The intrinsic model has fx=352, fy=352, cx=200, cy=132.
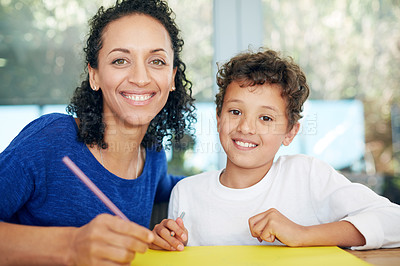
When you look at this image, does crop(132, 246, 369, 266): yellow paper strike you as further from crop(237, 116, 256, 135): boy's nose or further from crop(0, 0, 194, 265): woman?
crop(237, 116, 256, 135): boy's nose

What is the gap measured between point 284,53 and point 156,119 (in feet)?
2.69

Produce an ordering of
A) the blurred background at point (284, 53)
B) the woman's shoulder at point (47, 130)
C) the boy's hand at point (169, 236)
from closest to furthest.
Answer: the boy's hand at point (169, 236) < the woman's shoulder at point (47, 130) < the blurred background at point (284, 53)

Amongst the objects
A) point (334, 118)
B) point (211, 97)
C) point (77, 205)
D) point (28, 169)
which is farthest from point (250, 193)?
point (334, 118)

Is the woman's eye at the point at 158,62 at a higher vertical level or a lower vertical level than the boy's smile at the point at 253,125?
higher

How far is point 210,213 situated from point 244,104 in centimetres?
34

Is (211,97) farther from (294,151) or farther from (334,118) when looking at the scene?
(334,118)

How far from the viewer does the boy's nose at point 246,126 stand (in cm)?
100

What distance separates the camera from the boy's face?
1026mm

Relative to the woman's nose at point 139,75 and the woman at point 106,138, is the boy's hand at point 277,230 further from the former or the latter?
the woman's nose at point 139,75

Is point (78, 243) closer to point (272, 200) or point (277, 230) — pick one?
point (277, 230)

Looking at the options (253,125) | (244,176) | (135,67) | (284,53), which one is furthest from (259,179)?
(284,53)

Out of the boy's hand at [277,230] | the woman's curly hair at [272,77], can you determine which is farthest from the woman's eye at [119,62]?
the boy's hand at [277,230]

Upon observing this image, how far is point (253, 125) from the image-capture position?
1.02m

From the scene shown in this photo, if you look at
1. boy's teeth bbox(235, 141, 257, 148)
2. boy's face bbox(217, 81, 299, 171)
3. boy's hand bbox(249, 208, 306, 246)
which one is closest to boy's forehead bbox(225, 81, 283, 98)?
boy's face bbox(217, 81, 299, 171)
